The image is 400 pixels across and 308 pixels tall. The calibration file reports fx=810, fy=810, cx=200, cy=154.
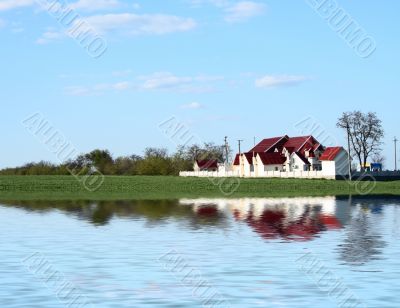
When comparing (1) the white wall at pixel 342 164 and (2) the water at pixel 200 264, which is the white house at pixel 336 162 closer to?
(1) the white wall at pixel 342 164

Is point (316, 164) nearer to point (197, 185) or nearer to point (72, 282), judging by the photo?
point (197, 185)

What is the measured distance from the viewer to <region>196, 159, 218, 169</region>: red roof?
631 feet

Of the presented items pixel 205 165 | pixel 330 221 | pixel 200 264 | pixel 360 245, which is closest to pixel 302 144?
pixel 205 165

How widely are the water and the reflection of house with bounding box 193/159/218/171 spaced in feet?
490

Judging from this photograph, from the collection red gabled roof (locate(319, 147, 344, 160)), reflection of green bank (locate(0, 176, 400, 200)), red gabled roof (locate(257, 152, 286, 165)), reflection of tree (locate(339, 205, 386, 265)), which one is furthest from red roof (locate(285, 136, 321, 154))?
reflection of tree (locate(339, 205, 386, 265))

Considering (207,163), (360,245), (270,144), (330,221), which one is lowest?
(330,221)

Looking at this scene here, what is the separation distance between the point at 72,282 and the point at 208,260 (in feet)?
18.9

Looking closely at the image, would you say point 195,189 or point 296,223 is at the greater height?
point 195,189

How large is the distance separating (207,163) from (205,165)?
4.66 feet

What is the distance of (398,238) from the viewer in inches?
1276

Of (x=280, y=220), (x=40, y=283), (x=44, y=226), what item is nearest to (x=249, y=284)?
(x=40, y=283)

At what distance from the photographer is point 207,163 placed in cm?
19425

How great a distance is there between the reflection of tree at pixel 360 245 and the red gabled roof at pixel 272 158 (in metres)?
107

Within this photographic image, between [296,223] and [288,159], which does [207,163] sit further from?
[296,223]
